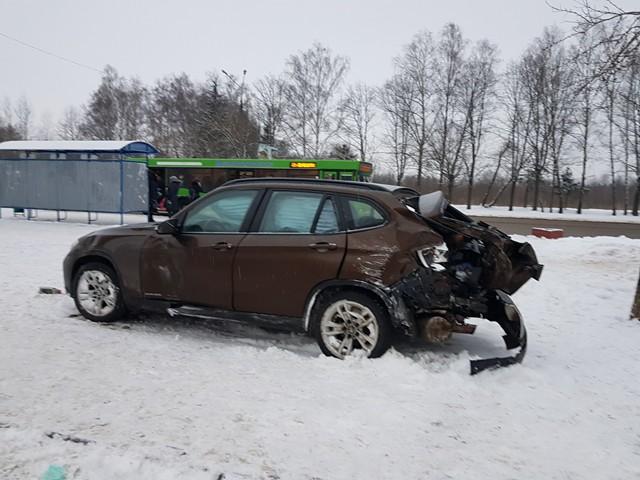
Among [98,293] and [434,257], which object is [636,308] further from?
[98,293]

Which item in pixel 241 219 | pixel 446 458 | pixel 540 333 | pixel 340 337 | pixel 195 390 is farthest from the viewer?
pixel 540 333

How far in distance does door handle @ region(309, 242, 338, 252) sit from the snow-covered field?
978 mm

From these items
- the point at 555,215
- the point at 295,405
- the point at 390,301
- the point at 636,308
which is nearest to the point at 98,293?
the point at 295,405

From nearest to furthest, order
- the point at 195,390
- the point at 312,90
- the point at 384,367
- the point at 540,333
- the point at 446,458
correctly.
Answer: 1. the point at 446,458
2. the point at 195,390
3. the point at 384,367
4. the point at 540,333
5. the point at 312,90

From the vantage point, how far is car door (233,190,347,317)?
4.57 m

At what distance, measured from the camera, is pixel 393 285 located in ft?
14.2

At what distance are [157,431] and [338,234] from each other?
2264mm

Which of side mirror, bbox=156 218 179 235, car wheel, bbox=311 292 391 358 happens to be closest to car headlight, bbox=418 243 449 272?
car wheel, bbox=311 292 391 358

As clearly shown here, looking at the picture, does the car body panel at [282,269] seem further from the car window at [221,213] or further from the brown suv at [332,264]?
the car window at [221,213]

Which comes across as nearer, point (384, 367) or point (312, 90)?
point (384, 367)

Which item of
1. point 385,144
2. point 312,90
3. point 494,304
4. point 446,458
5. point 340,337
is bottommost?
point 446,458

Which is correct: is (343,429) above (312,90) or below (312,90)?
below

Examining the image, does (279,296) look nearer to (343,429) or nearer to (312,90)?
(343,429)

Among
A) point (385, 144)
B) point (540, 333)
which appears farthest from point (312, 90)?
point (540, 333)
